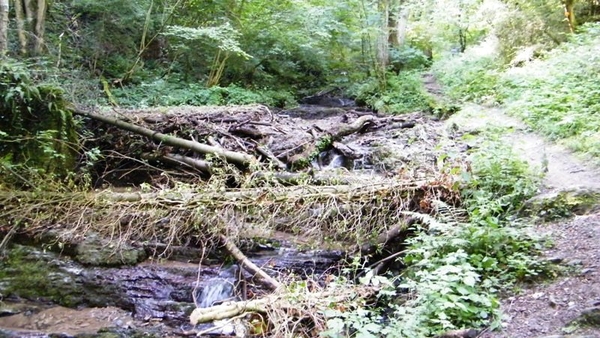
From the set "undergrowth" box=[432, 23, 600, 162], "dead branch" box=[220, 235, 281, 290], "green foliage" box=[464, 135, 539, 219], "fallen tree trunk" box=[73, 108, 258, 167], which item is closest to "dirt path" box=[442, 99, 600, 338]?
"green foliage" box=[464, 135, 539, 219]

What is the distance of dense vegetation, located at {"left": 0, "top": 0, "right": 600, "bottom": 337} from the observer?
4316 millimetres

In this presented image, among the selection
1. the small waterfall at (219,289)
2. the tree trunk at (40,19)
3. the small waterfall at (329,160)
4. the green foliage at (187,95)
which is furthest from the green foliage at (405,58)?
the small waterfall at (219,289)

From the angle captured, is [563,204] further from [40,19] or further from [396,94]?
[40,19]

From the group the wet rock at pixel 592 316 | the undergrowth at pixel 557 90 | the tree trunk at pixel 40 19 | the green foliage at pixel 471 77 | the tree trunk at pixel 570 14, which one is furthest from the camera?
the green foliage at pixel 471 77

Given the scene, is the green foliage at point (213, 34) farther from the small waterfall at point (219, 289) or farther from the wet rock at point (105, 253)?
the small waterfall at point (219, 289)

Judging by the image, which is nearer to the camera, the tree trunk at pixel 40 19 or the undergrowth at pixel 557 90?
the undergrowth at pixel 557 90

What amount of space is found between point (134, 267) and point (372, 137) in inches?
227

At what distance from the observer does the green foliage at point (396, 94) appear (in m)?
13.1

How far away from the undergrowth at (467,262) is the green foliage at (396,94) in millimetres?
6868

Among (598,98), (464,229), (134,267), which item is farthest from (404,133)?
(134,267)

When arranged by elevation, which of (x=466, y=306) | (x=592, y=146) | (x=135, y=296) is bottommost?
(x=135, y=296)

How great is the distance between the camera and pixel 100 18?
12828 millimetres

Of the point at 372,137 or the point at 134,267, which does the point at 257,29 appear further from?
the point at 134,267

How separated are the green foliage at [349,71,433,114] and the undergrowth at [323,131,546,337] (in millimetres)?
6868
